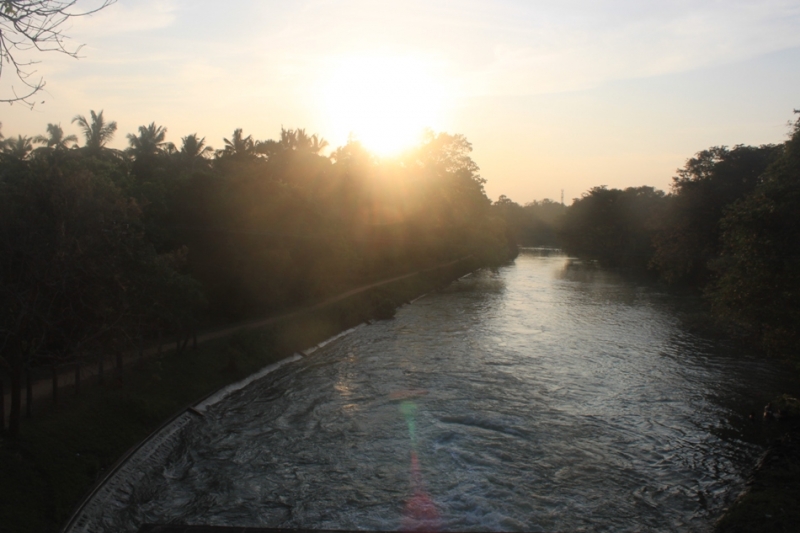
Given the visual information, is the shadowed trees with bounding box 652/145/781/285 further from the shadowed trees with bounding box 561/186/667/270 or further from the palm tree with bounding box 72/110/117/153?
the palm tree with bounding box 72/110/117/153

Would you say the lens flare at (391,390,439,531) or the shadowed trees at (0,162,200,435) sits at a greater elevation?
the shadowed trees at (0,162,200,435)

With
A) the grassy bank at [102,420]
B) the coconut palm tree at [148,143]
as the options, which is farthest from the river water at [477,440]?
the coconut palm tree at [148,143]

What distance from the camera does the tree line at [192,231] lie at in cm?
1245

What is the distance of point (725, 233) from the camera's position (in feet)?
75.8

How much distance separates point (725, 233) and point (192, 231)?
941 inches

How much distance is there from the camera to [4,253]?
12008 millimetres

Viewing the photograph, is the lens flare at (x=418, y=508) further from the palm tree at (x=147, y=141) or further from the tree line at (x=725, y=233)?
the palm tree at (x=147, y=141)

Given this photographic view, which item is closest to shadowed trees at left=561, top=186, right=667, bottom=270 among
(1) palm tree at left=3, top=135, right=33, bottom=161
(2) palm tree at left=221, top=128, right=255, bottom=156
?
(2) palm tree at left=221, top=128, right=255, bottom=156

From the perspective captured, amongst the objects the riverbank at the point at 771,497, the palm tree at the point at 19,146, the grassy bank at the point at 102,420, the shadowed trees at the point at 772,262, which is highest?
the palm tree at the point at 19,146

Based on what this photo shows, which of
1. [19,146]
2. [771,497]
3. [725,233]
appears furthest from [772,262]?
[19,146]

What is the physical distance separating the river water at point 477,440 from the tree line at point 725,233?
11.7 feet

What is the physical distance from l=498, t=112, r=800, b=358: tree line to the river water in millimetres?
3572

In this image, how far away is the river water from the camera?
1349cm

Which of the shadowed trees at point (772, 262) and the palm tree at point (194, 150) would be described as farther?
the palm tree at point (194, 150)
